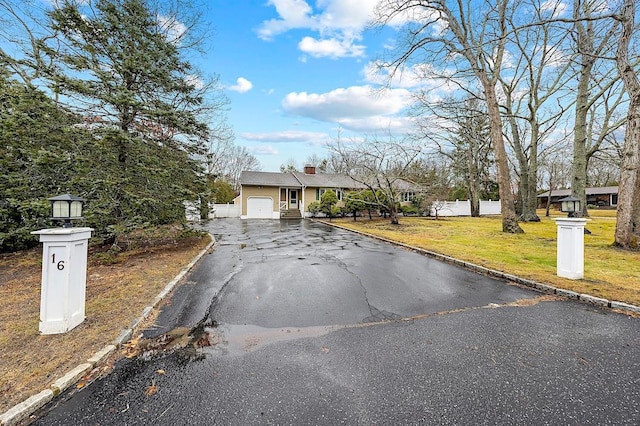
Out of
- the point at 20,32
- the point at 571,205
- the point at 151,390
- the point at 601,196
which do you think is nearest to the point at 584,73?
the point at 571,205

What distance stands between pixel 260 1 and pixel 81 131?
7338mm

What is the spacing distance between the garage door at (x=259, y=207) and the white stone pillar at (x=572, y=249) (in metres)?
21.8

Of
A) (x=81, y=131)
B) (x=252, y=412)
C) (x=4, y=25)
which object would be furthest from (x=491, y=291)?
(x=4, y=25)

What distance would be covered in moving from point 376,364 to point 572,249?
5249 millimetres

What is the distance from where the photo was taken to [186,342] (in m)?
3.29

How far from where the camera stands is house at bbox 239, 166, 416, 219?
24750 millimetres

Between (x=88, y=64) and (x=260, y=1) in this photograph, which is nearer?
(x=88, y=64)

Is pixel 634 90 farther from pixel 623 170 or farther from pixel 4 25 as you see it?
pixel 4 25

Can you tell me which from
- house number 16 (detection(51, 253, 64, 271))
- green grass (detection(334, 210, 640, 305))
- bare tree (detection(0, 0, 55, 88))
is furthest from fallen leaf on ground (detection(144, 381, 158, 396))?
bare tree (detection(0, 0, 55, 88))

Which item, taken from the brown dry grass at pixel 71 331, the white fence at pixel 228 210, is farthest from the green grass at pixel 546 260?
the white fence at pixel 228 210

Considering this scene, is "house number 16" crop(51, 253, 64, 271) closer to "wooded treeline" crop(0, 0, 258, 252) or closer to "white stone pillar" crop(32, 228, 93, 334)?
"white stone pillar" crop(32, 228, 93, 334)

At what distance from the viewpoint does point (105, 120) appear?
304 inches

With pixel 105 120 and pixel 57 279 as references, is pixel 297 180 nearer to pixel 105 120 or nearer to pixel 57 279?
pixel 105 120

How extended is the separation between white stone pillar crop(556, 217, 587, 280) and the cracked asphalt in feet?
4.42
